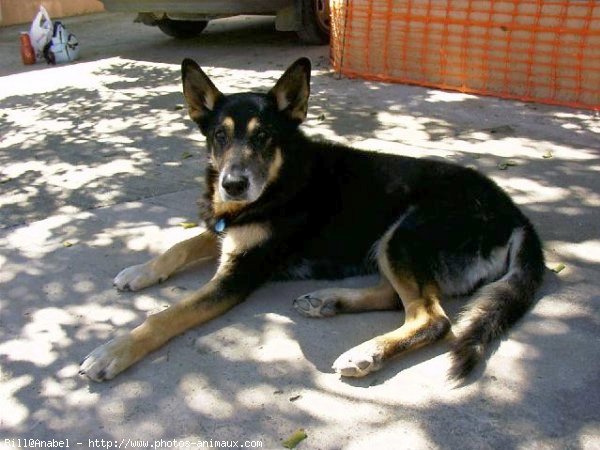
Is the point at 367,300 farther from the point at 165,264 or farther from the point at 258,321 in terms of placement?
the point at 165,264

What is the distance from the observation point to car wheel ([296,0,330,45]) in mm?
11297

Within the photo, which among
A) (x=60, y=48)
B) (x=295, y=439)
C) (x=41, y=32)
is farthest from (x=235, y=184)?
(x=41, y=32)

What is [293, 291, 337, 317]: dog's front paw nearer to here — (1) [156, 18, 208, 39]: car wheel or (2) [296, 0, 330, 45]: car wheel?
(2) [296, 0, 330, 45]: car wheel

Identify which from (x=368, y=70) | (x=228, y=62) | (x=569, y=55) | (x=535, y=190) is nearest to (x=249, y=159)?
(x=535, y=190)

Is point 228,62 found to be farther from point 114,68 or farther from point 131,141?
point 131,141

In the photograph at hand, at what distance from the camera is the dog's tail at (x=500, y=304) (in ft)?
10.4

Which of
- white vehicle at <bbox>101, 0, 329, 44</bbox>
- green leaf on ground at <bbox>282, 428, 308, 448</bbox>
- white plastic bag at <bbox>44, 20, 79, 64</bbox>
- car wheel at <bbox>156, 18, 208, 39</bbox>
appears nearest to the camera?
green leaf on ground at <bbox>282, 428, 308, 448</bbox>

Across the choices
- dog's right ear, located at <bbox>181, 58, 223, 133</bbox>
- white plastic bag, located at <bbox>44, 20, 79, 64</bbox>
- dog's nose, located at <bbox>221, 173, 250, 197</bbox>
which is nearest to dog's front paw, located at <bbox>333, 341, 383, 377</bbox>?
dog's nose, located at <bbox>221, 173, 250, 197</bbox>

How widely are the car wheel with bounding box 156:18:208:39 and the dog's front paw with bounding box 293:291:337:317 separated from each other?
11.0 meters

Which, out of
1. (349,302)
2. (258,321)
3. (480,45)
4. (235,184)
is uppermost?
(480,45)

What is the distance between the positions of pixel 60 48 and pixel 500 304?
36.1ft

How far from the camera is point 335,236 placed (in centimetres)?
420

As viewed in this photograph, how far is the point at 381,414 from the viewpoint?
297 cm

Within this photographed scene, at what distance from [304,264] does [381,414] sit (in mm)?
1445
